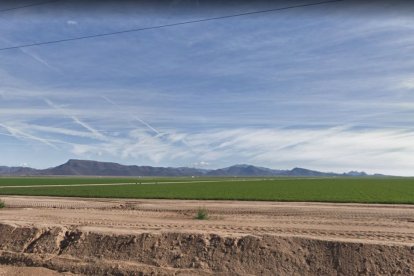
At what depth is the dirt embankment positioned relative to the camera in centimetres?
1130

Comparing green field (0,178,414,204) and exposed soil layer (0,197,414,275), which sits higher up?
green field (0,178,414,204)

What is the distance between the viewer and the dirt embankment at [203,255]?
37.1 feet

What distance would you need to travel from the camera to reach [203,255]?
40.7 ft

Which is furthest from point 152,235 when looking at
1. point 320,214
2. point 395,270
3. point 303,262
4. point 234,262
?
point 320,214

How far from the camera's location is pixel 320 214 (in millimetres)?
25391

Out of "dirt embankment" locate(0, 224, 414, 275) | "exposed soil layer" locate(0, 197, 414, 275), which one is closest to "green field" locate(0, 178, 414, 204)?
"exposed soil layer" locate(0, 197, 414, 275)

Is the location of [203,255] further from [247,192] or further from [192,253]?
[247,192]

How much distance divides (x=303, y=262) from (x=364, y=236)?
469cm

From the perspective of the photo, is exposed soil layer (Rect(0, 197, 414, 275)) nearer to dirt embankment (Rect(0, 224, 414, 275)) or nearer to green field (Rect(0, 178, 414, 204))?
dirt embankment (Rect(0, 224, 414, 275))

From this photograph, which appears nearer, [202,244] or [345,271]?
[345,271]

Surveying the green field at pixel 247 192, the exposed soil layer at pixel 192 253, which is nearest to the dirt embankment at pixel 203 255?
the exposed soil layer at pixel 192 253

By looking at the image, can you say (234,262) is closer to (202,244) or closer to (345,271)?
(202,244)

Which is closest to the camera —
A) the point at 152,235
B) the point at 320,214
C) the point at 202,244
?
the point at 202,244

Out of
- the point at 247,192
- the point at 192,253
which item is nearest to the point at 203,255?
the point at 192,253
